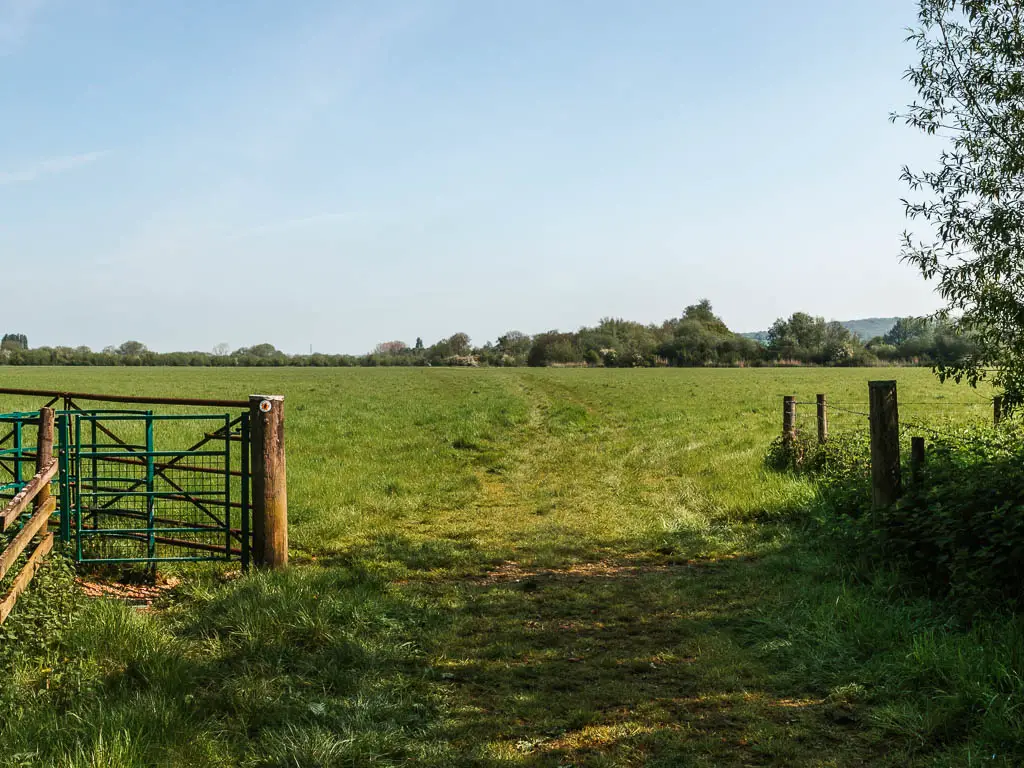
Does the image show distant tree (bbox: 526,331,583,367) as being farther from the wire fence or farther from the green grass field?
the green grass field

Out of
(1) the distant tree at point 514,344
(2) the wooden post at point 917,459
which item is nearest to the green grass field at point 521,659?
(2) the wooden post at point 917,459

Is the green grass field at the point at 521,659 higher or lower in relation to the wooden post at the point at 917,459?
lower

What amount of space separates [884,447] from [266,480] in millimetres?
6567

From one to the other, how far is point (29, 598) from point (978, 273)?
9.24m

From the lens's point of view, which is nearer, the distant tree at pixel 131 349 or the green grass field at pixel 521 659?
the green grass field at pixel 521 659

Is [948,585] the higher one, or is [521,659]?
[948,585]

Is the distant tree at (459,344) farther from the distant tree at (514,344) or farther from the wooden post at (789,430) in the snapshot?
the wooden post at (789,430)

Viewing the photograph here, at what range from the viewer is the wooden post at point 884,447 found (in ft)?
24.9

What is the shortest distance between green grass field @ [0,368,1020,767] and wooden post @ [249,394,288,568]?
0.54 meters

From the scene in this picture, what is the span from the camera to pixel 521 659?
572cm

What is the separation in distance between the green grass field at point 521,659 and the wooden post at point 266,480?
54 centimetres

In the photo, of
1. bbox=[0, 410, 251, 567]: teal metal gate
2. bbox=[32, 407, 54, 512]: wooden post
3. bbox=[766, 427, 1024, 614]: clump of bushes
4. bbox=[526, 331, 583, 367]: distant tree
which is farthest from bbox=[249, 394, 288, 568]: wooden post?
bbox=[526, 331, 583, 367]: distant tree

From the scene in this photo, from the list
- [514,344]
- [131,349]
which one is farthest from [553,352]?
[131,349]

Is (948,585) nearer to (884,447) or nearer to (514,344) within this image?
(884,447)
